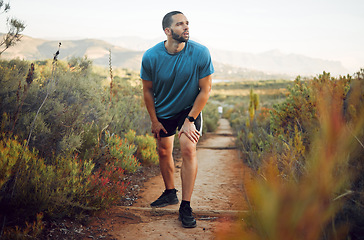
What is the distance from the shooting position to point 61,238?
8.55ft

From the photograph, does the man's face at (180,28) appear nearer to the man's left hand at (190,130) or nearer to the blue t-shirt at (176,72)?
the blue t-shirt at (176,72)

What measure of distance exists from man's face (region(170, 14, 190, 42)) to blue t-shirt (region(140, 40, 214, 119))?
18 cm

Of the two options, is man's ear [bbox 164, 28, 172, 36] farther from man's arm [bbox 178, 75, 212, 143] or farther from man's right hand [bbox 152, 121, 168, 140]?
man's right hand [bbox 152, 121, 168, 140]

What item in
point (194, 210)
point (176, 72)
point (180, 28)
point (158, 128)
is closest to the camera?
point (180, 28)

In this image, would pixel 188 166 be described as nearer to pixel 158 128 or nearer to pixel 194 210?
pixel 158 128

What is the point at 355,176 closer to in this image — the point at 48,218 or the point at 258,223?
the point at 258,223

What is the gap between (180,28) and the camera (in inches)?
Result: 124

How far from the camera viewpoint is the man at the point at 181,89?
319 centimetres

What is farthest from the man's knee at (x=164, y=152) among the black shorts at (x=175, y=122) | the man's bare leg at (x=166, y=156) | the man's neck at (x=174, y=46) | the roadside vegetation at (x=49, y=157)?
the man's neck at (x=174, y=46)

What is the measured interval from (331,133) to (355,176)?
372 mm

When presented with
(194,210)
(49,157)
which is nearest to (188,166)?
(194,210)

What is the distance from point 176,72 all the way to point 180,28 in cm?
47

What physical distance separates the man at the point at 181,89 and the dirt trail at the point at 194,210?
0.22 meters

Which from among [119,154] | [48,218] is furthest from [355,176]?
[119,154]
